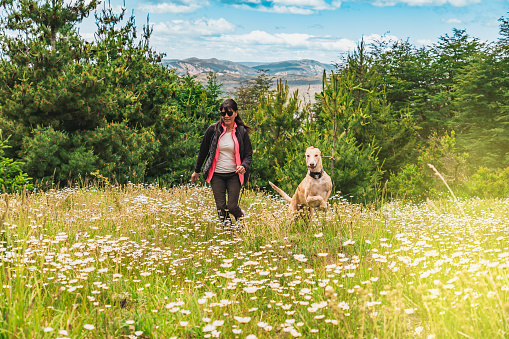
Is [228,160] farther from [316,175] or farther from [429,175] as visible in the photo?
[429,175]

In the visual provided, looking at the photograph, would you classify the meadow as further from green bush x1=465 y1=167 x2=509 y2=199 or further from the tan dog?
green bush x1=465 y1=167 x2=509 y2=199

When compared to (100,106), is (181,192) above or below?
below

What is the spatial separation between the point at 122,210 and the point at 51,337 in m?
4.16

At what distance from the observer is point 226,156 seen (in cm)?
652

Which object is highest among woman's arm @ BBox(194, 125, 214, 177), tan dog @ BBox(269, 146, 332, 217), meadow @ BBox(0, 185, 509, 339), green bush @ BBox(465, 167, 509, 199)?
woman's arm @ BBox(194, 125, 214, 177)

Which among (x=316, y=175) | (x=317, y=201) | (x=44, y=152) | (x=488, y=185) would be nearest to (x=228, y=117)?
(x=316, y=175)

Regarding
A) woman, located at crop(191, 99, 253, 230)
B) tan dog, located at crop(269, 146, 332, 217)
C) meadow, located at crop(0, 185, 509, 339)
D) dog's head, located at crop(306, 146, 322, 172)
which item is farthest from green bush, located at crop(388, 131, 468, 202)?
woman, located at crop(191, 99, 253, 230)

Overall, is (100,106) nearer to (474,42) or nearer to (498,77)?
(498,77)

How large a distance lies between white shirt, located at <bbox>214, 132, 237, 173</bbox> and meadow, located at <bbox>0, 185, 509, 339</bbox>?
2.99 feet

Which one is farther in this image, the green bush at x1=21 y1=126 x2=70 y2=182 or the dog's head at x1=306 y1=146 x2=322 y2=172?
the green bush at x1=21 y1=126 x2=70 y2=182

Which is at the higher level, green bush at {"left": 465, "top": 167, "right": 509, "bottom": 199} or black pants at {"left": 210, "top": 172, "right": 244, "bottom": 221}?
black pants at {"left": 210, "top": 172, "right": 244, "bottom": 221}

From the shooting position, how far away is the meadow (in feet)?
8.82

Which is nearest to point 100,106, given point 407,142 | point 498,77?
point 407,142

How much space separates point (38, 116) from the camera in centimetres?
1098
